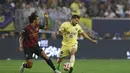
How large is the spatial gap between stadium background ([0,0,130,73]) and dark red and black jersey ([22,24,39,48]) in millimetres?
8184

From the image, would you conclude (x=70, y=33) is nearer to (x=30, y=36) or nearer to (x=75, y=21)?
(x=75, y=21)

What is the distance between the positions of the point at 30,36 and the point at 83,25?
12.8m

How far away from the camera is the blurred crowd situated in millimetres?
27750

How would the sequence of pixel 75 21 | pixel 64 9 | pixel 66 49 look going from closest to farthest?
pixel 75 21 → pixel 66 49 → pixel 64 9

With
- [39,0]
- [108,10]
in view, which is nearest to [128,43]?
[108,10]

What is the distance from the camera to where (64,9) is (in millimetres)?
28969

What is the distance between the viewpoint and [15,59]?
2647 cm

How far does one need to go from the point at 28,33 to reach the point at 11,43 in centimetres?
1019

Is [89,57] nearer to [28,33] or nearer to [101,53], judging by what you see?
[101,53]

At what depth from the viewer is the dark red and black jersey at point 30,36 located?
16422 millimetres

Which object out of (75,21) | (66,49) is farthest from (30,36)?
(75,21)

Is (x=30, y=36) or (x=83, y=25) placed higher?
(x=30, y=36)

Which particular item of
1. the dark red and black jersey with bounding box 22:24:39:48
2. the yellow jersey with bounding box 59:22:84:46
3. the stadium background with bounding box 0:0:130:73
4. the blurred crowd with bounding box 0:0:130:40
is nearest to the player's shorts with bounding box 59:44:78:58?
the yellow jersey with bounding box 59:22:84:46

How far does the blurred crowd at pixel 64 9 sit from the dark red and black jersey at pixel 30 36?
31.7 feet
